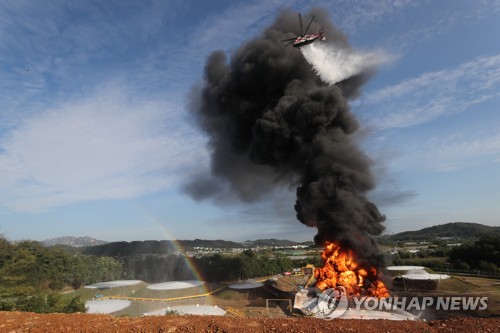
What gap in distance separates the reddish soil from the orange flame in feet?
59.5

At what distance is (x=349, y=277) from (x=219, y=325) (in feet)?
75.0

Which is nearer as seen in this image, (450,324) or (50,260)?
(450,324)

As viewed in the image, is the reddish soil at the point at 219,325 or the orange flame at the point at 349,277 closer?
the reddish soil at the point at 219,325

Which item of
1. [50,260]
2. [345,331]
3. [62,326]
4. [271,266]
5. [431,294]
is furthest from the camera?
[271,266]

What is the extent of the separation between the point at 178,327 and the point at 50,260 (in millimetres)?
90345

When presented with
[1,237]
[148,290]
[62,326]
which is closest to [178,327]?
[62,326]

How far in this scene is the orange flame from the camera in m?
33.1

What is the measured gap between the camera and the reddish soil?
1419cm

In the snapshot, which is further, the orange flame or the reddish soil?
the orange flame

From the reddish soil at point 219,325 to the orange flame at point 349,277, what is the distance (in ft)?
59.5

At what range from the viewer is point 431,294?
155ft

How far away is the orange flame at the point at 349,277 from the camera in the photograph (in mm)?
33125

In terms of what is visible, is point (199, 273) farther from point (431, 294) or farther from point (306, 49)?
point (306, 49)

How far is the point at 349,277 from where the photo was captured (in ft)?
110
